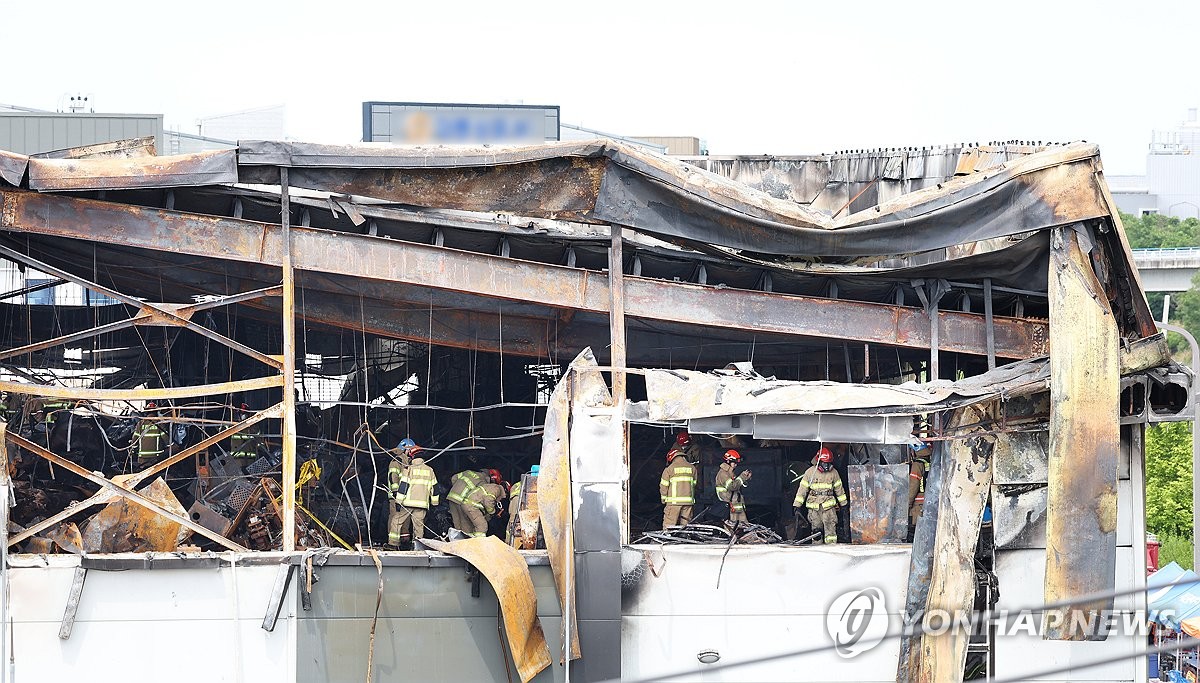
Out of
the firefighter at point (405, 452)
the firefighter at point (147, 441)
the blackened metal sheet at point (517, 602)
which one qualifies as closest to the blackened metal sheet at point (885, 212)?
the blackened metal sheet at point (517, 602)

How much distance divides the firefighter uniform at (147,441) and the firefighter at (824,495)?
9.11 metres

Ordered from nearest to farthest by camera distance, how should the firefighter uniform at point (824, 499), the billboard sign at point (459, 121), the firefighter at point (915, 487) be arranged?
the firefighter uniform at point (824, 499) < the firefighter at point (915, 487) < the billboard sign at point (459, 121)

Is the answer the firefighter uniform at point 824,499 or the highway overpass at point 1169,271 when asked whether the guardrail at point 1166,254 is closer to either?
the highway overpass at point 1169,271

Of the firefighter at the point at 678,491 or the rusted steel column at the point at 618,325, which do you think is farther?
the firefighter at the point at 678,491

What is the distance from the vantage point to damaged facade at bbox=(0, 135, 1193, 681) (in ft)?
38.0

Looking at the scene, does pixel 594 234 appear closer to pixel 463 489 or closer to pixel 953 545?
pixel 463 489

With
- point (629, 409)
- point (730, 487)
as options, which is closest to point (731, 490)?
point (730, 487)

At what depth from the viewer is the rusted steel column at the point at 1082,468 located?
36.2 ft

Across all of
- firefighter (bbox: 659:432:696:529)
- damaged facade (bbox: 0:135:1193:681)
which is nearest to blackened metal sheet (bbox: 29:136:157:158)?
damaged facade (bbox: 0:135:1193:681)

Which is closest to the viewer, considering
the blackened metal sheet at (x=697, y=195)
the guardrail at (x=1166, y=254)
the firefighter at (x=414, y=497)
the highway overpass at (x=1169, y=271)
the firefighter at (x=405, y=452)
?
the blackened metal sheet at (x=697, y=195)

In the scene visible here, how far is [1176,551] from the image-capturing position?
115 feet

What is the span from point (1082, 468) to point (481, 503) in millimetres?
7188

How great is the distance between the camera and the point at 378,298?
1480 cm

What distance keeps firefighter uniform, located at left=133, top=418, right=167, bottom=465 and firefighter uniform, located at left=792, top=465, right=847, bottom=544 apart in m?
9.11
